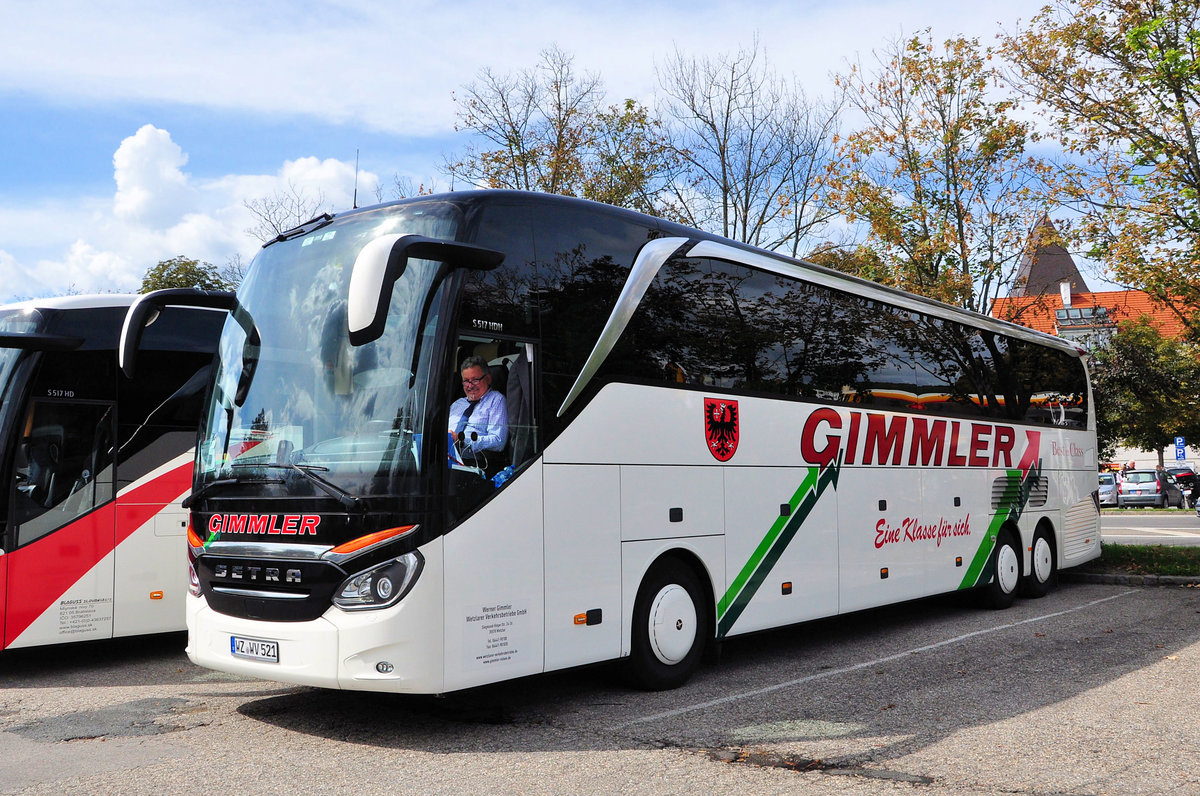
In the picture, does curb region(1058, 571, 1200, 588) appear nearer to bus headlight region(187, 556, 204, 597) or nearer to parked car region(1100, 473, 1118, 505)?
bus headlight region(187, 556, 204, 597)

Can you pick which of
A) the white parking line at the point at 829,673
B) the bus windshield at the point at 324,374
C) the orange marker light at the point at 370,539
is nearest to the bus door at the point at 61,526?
the bus windshield at the point at 324,374

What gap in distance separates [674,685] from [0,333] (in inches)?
263

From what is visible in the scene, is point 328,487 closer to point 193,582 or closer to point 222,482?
point 222,482

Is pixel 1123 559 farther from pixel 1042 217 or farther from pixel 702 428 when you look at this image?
pixel 702 428

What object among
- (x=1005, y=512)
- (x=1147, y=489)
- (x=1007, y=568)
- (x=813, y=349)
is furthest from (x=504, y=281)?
(x=1147, y=489)

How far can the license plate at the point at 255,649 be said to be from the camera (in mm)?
6398

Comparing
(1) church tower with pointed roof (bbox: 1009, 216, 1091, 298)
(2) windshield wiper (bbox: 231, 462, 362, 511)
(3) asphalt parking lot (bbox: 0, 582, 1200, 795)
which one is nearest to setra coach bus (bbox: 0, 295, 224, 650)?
(3) asphalt parking lot (bbox: 0, 582, 1200, 795)

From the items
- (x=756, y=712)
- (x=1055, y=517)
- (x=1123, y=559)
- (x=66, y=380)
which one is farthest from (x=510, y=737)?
(x=1123, y=559)

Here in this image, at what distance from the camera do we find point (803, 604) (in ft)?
31.4

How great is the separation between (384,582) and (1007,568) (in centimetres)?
989

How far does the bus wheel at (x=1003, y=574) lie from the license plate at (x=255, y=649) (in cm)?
960

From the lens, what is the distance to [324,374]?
6520 millimetres

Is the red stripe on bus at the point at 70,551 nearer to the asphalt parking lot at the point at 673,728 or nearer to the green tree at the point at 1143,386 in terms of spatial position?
the asphalt parking lot at the point at 673,728

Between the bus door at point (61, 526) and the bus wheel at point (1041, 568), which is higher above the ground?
the bus door at point (61, 526)
